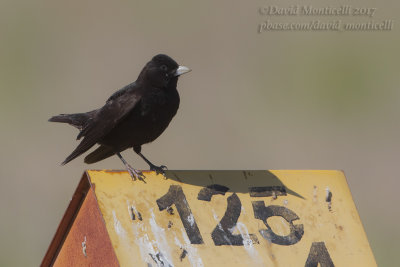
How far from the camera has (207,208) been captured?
5426 millimetres

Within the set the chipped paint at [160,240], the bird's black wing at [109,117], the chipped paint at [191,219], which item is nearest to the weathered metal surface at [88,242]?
the chipped paint at [160,240]

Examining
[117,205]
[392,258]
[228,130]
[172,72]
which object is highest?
[172,72]

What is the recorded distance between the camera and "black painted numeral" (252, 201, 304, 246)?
539cm

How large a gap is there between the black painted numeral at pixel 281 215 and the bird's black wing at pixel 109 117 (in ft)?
4.46

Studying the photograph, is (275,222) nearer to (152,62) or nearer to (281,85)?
(152,62)

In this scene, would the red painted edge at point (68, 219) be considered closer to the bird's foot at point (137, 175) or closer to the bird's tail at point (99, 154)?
the bird's foot at point (137, 175)

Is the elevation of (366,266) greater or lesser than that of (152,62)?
lesser

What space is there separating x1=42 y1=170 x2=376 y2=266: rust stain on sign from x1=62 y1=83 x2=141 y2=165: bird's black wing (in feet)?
2.57

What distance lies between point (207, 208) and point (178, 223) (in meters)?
0.23

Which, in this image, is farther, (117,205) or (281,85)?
(281,85)

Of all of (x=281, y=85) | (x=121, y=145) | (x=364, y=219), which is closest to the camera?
(x=121, y=145)

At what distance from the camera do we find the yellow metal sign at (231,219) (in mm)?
5137

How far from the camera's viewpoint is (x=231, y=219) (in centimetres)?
540

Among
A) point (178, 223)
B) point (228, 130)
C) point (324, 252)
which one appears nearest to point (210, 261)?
point (178, 223)
